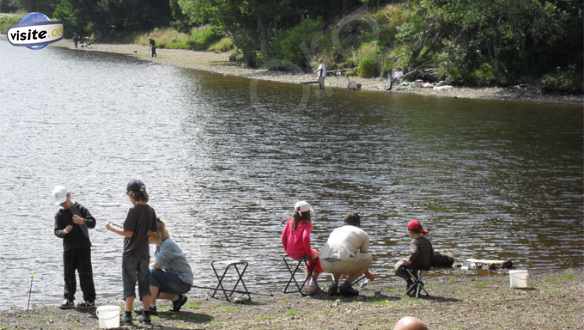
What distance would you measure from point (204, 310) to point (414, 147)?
22512 mm

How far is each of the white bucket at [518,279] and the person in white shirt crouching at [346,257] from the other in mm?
2688

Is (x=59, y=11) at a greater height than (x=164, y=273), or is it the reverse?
(x=59, y=11)

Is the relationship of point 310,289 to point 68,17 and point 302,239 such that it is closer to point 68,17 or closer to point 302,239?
point 302,239

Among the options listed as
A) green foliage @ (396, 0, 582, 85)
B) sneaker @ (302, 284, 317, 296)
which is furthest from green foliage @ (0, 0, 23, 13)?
sneaker @ (302, 284, 317, 296)

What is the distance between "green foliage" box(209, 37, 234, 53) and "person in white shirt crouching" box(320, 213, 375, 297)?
79800mm

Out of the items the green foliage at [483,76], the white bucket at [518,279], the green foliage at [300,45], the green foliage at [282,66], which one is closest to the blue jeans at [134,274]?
the white bucket at [518,279]

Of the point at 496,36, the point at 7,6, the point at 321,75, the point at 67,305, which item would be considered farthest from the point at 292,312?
the point at 7,6

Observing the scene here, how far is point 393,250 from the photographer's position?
21.5 metres

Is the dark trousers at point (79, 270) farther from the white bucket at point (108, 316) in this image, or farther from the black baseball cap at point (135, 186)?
the black baseball cap at point (135, 186)

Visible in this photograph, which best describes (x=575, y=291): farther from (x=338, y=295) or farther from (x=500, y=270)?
(x=338, y=295)

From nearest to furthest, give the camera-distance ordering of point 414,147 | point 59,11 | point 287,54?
point 414,147
point 287,54
point 59,11

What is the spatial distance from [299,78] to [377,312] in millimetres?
54597

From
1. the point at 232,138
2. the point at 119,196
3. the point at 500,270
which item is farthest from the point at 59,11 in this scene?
the point at 500,270

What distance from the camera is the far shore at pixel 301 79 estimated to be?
56312 mm
